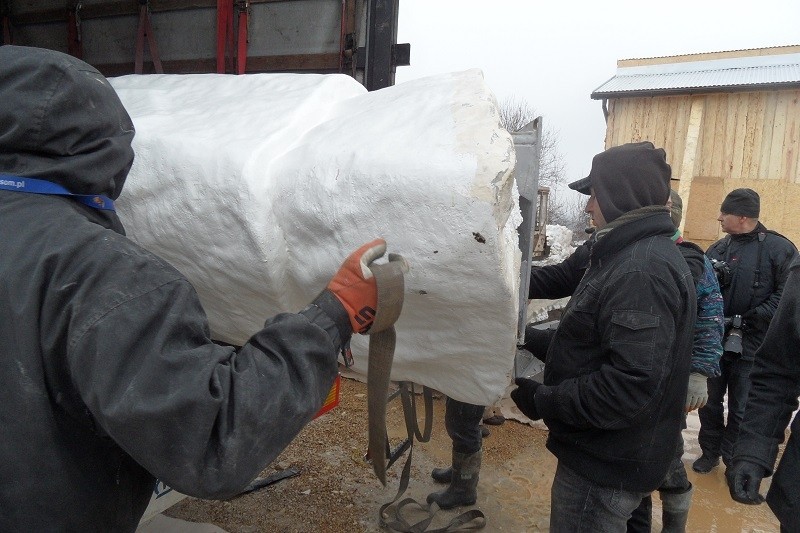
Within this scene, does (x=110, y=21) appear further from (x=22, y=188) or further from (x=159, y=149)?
(x=22, y=188)

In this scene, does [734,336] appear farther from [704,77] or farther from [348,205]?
[704,77]

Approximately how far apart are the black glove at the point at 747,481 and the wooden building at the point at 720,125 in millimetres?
8172

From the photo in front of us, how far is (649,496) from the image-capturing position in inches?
96.3

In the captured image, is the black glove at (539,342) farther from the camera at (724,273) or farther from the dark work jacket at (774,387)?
the camera at (724,273)

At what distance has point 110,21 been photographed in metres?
3.55

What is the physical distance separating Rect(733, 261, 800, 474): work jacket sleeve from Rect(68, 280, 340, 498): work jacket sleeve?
1.60m

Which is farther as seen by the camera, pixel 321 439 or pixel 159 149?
pixel 321 439

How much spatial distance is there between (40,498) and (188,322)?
0.36m

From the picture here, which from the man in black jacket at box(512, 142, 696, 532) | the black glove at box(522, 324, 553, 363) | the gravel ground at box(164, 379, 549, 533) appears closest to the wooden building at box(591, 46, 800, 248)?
the gravel ground at box(164, 379, 549, 533)

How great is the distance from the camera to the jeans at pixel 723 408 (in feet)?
12.4

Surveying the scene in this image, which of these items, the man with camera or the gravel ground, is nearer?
the gravel ground

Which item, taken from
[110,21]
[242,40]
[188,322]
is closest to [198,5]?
[242,40]

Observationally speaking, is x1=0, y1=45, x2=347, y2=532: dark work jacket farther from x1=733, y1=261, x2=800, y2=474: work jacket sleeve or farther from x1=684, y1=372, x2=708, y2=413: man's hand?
x1=684, y1=372, x2=708, y2=413: man's hand

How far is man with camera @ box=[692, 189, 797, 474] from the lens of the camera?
3.77m
